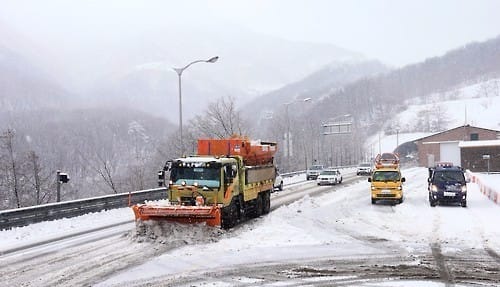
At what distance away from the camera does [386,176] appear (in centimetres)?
2745

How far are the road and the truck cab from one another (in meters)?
6.59

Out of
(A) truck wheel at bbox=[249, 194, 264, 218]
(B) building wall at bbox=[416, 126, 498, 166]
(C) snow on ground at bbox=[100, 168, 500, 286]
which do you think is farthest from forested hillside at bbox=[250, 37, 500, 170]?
(A) truck wheel at bbox=[249, 194, 264, 218]

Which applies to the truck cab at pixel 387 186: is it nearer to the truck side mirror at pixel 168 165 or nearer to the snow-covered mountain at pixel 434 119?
the truck side mirror at pixel 168 165

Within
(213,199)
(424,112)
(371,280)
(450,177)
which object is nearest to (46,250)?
(213,199)

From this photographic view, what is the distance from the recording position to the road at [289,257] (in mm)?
10562

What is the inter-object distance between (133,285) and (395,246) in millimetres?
7625

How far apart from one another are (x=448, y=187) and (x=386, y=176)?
330 cm

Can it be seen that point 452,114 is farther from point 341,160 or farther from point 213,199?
point 213,199

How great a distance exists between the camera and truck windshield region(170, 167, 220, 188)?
1730 cm

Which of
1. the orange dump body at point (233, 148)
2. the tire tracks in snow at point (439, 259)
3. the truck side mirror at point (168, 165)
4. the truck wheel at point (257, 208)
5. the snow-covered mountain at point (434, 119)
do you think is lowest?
the tire tracks in snow at point (439, 259)

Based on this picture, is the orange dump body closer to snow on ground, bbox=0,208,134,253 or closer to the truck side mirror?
the truck side mirror

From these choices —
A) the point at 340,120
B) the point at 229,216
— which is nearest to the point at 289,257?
the point at 229,216

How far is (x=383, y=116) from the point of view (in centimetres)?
17888

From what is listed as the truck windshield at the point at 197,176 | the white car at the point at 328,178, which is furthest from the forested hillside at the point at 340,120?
the truck windshield at the point at 197,176
